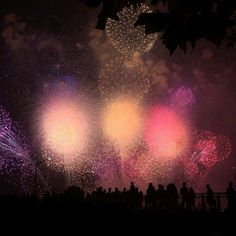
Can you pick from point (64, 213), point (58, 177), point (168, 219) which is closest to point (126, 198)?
point (168, 219)

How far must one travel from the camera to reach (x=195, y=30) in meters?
3.79

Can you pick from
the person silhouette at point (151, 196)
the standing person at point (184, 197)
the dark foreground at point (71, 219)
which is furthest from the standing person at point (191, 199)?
the dark foreground at point (71, 219)

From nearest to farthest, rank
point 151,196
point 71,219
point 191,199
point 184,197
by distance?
point 71,219
point 191,199
point 184,197
point 151,196

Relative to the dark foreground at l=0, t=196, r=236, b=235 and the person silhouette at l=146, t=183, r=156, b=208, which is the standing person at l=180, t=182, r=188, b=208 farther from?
the dark foreground at l=0, t=196, r=236, b=235

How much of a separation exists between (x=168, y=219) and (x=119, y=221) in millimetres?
3293

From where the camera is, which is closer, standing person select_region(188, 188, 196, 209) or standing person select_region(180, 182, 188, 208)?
standing person select_region(188, 188, 196, 209)

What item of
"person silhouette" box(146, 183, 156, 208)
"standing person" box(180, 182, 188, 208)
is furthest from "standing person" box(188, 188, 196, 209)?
"person silhouette" box(146, 183, 156, 208)

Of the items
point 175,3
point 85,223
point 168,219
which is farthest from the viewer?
point 168,219

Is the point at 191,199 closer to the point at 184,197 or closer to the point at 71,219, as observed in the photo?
the point at 184,197

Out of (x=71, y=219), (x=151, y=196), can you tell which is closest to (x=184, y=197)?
(x=151, y=196)

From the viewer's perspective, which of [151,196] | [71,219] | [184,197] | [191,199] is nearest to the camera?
[71,219]

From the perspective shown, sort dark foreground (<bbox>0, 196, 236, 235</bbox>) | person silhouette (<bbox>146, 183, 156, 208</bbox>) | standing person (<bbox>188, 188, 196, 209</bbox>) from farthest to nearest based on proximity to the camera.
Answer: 1. person silhouette (<bbox>146, 183, 156, 208</bbox>)
2. standing person (<bbox>188, 188, 196, 209</bbox>)
3. dark foreground (<bbox>0, 196, 236, 235</bbox>)

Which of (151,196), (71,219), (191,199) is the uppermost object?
(151,196)

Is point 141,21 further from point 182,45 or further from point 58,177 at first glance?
point 58,177
